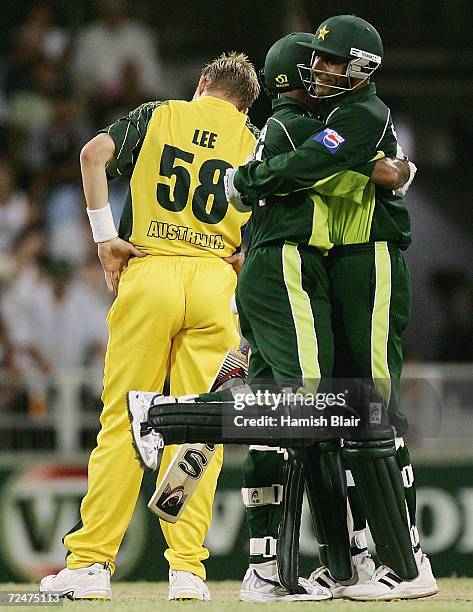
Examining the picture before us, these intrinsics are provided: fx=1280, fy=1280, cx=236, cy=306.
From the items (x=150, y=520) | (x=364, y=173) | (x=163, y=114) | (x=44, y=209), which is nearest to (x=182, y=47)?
(x=44, y=209)

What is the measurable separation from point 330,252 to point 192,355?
77cm

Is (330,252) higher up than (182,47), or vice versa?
(182,47)

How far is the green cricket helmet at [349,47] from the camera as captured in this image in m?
4.50

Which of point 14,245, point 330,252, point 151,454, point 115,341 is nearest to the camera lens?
point 151,454

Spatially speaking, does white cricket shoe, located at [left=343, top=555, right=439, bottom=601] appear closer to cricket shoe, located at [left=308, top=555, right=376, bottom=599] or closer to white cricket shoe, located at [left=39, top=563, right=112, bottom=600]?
cricket shoe, located at [left=308, top=555, right=376, bottom=599]

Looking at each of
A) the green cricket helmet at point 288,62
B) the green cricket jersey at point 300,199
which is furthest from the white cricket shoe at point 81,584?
the green cricket helmet at point 288,62

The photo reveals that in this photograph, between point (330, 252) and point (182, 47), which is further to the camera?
point (182, 47)

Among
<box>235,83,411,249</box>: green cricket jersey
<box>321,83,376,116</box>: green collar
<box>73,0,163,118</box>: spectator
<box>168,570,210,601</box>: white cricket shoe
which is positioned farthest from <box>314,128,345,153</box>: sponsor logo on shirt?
<box>73,0,163,118</box>: spectator

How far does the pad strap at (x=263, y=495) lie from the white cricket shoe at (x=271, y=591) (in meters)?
0.25

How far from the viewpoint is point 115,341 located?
5.07 m

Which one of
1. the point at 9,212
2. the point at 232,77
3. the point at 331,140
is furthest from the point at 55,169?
the point at 331,140

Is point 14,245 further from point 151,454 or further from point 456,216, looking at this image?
point 151,454

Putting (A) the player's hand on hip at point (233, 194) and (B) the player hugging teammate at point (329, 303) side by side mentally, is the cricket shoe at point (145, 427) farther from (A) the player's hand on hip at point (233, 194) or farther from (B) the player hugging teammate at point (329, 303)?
(A) the player's hand on hip at point (233, 194)

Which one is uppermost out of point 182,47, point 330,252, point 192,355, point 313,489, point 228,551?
point 182,47
